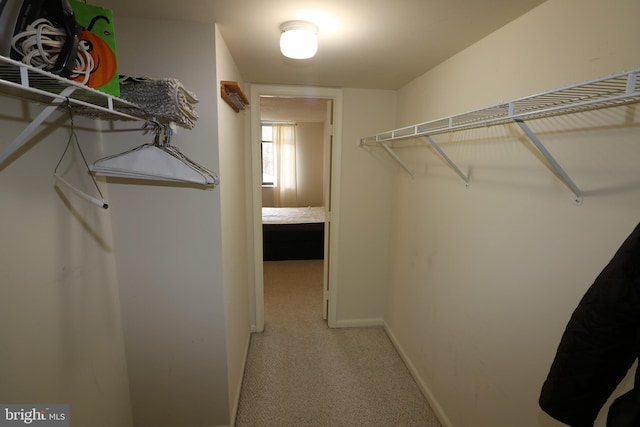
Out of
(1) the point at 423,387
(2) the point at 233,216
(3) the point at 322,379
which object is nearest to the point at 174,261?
(2) the point at 233,216

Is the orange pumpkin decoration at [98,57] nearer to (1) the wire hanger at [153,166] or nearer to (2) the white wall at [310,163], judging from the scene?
(1) the wire hanger at [153,166]

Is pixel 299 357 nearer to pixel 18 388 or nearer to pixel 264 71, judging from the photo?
pixel 18 388

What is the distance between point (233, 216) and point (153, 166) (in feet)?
2.40

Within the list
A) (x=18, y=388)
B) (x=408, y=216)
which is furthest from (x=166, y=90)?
(x=408, y=216)

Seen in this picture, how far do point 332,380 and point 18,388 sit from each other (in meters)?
1.86

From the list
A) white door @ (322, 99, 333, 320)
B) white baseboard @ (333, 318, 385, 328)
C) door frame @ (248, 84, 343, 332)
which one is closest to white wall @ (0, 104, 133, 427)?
door frame @ (248, 84, 343, 332)

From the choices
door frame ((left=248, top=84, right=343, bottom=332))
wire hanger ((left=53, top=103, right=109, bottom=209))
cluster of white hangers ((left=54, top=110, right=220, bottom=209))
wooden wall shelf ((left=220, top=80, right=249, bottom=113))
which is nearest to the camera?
wire hanger ((left=53, top=103, right=109, bottom=209))

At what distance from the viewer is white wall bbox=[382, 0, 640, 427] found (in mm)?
947

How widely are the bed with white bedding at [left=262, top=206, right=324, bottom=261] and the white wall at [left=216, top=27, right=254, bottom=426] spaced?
1964mm

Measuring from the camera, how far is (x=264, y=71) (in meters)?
2.19

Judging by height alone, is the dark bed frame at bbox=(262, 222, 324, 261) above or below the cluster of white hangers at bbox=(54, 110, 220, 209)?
below

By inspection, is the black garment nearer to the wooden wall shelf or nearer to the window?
→ the wooden wall shelf

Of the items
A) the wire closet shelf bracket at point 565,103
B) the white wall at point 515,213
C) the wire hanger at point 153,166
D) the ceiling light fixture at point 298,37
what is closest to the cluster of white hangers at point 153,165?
the wire hanger at point 153,166

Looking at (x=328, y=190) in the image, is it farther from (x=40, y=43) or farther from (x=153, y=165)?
(x=40, y=43)
